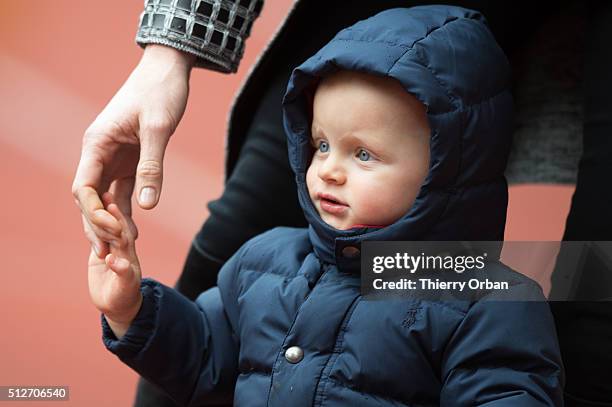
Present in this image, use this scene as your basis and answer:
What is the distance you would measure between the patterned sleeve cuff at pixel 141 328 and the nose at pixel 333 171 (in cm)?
24

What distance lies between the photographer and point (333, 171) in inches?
39.4

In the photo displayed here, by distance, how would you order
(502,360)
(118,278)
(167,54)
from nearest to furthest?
(502,360) < (118,278) < (167,54)

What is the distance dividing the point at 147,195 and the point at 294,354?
0.73ft

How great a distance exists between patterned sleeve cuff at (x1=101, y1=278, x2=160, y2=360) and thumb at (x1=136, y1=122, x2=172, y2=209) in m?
0.11

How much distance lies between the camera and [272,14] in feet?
7.96

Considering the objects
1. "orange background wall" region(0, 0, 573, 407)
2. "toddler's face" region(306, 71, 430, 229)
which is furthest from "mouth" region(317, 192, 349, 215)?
"orange background wall" region(0, 0, 573, 407)

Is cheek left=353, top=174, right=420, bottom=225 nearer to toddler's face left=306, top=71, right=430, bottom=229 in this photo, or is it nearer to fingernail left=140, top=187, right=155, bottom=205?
toddler's face left=306, top=71, right=430, bottom=229

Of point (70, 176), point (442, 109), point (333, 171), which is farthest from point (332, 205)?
point (70, 176)

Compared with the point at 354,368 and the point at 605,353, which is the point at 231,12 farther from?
the point at 605,353

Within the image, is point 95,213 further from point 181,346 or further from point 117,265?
point 181,346

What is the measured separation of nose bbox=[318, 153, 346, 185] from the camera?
1.00 metres

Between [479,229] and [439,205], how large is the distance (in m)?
0.07

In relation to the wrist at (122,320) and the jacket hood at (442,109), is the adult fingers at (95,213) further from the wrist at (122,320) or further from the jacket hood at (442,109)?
the jacket hood at (442,109)

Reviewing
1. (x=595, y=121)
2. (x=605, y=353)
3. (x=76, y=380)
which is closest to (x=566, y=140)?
(x=595, y=121)
